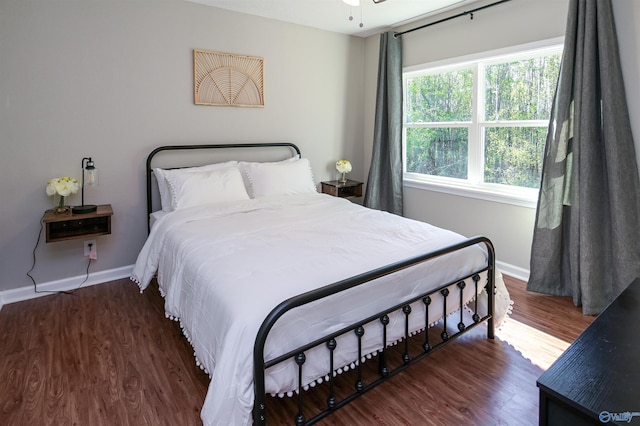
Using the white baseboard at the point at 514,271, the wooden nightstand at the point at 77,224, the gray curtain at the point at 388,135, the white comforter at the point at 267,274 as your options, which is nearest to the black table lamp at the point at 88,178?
the wooden nightstand at the point at 77,224

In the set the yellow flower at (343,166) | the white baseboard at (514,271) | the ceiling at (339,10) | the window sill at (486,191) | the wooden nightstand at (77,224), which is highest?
the ceiling at (339,10)

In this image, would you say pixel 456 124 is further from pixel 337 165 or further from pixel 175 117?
pixel 175 117

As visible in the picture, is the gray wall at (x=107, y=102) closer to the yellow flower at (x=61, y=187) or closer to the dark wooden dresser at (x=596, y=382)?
the yellow flower at (x=61, y=187)

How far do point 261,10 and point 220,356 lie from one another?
10.9 feet

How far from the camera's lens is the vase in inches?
115

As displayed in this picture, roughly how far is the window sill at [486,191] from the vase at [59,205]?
333 centimetres

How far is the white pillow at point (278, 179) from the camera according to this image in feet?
11.6

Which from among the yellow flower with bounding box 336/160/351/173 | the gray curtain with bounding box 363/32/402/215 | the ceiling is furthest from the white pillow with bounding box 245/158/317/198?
the ceiling

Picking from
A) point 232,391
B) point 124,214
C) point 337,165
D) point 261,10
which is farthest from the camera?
point 337,165

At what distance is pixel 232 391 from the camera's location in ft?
4.69

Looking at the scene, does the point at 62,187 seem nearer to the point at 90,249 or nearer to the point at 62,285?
the point at 90,249

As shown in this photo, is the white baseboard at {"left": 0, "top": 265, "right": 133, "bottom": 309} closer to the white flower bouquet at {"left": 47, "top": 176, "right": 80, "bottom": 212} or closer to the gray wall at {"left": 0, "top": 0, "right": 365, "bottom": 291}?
the gray wall at {"left": 0, "top": 0, "right": 365, "bottom": 291}

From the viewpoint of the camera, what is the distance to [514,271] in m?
3.44

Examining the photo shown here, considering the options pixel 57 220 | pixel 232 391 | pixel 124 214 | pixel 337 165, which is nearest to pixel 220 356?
pixel 232 391
